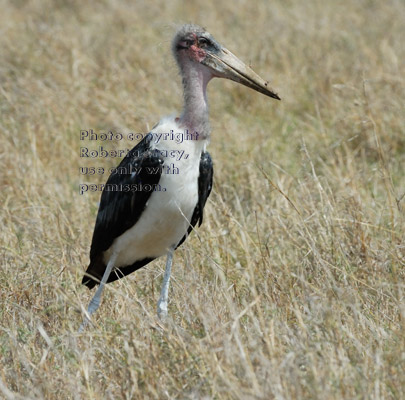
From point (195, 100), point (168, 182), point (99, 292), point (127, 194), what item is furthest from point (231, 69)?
point (99, 292)

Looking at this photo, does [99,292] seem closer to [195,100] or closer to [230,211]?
[230,211]

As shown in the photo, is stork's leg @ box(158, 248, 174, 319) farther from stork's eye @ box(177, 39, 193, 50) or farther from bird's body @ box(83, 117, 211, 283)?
stork's eye @ box(177, 39, 193, 50)

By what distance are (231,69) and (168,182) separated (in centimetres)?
75

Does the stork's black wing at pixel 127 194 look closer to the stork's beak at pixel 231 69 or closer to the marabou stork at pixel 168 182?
the marabou stork at pixel 168 182

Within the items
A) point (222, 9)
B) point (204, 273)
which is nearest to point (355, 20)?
point (222, 9)

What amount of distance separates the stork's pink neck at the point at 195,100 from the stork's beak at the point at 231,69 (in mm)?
58

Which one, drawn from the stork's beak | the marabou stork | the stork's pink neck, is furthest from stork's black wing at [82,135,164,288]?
the stork's beak

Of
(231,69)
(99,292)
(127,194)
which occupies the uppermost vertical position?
(231,69)

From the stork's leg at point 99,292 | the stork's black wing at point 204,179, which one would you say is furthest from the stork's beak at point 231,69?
the stork's leg at point 99,292

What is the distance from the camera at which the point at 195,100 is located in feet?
14.6

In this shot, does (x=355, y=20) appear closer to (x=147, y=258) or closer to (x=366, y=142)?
(x=366, y=142)

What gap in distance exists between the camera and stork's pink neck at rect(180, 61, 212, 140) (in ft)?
14.5

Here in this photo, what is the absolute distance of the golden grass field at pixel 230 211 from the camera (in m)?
3.38

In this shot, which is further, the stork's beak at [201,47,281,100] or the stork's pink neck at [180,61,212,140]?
the stork's beak at [201,47,281,100]
